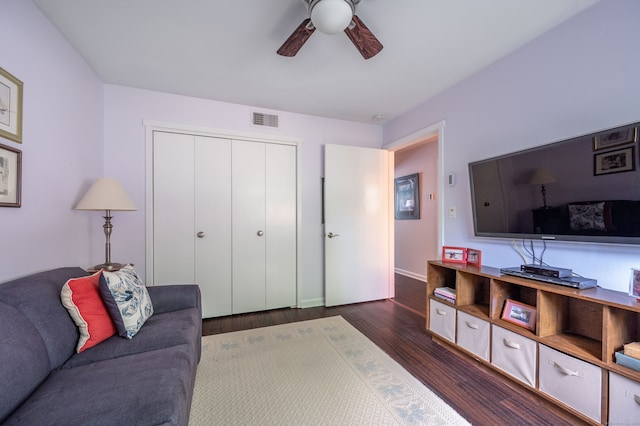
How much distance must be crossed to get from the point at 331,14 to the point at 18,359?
2.03 metres

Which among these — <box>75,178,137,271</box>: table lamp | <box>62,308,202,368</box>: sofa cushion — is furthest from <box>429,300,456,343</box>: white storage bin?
<box>75,178,137,271</box>: table lamp

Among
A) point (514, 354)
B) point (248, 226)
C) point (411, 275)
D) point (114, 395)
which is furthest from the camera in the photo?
point (411, 275)

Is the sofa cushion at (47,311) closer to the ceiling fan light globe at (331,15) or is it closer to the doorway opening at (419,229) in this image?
the ceiling fan light globe at (331,15)

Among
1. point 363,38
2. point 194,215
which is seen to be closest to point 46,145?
point 194,215

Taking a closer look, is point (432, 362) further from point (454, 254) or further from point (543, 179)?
point (543, 179)

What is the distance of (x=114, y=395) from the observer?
3.08 ft

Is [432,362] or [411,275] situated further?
[411,275]

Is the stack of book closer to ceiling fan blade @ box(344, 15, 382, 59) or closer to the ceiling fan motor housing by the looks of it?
ceiling fan blade @ box(344, 15, 382, 59)

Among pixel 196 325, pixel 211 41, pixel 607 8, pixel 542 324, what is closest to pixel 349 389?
pixel 196 325

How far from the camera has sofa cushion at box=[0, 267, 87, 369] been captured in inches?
44.3

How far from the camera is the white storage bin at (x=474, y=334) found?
1.81 metres

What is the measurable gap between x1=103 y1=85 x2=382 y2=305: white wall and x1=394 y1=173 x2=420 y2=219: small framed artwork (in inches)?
69.4

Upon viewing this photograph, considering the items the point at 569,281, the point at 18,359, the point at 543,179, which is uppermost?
the point at 543,179

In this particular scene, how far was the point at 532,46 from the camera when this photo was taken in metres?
1.83
